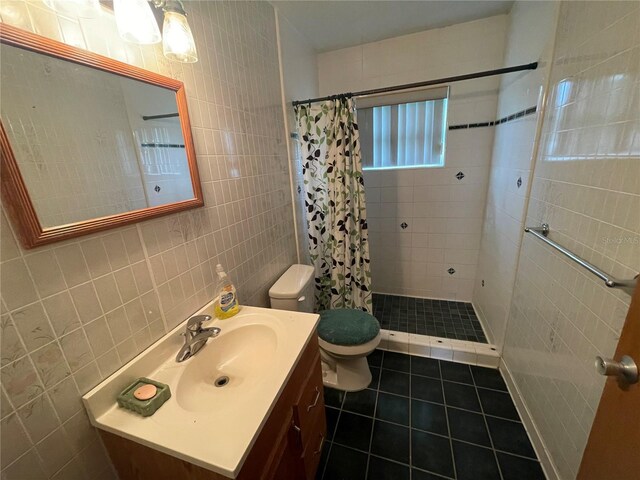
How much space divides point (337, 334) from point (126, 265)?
1132mm

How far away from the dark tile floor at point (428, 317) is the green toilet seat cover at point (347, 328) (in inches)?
27.3

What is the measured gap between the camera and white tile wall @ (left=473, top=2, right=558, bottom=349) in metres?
1.38

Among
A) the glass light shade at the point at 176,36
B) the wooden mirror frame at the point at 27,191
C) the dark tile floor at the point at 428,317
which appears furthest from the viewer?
the dark tile floor at the point at 428,317

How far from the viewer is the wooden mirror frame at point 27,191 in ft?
1.74

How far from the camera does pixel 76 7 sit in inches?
25.1

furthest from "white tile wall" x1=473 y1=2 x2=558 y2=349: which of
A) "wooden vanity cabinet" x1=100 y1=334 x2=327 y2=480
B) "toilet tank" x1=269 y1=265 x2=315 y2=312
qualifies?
"wooden vanity cabinet" x1=100 y1=334 x2=327 y2=480

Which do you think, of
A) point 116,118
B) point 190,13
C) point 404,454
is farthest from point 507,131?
point 116,118

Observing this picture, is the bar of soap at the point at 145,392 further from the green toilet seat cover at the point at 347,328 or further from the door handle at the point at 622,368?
the door handle at the point at 622,368

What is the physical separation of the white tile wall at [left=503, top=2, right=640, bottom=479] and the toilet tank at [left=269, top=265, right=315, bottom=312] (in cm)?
122

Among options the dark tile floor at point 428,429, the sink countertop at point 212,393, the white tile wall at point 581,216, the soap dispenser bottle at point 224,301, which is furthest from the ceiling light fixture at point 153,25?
the dark tile floor at point 428,429

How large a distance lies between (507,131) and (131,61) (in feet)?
6.96

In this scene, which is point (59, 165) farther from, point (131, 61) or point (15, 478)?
point (15, 478)

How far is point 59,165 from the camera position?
626mm

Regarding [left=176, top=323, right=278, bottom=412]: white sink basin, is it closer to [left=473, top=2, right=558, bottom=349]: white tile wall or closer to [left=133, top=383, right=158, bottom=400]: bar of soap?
[left=133, top=383, right=158, bottom=400]: bar of soap
